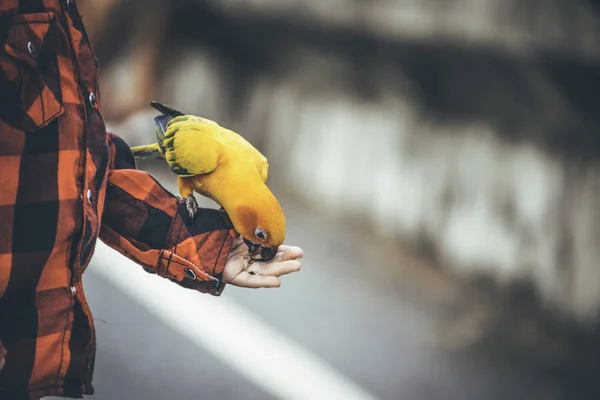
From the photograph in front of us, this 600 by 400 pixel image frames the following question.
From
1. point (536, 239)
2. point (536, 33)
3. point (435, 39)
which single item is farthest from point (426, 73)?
point (536, 239)

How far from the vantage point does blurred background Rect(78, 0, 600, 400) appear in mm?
1369

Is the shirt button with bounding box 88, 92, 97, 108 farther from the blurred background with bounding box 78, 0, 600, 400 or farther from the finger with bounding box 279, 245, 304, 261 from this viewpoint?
the blurred background with bounding box 78, 0, 600, 400

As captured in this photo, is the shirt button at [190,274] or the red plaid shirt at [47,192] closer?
the red plaid shirt at [47,192]

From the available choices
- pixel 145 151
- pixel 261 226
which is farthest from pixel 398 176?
pixel 261 226

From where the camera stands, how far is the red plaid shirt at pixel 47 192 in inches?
18.5

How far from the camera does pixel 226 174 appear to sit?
0.72 meters

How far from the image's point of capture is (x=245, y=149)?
0.73 metres

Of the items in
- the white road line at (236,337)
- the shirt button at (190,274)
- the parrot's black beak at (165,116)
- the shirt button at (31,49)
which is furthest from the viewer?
the white road line at (236,337)

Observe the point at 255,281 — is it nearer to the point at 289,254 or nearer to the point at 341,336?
the point at 289,254

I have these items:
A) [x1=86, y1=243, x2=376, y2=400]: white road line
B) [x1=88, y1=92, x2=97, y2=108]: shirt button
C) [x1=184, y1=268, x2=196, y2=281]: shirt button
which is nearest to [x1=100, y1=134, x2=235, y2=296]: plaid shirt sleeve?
[x1=184, y1=268, x2=196, y2=281]: shirt button

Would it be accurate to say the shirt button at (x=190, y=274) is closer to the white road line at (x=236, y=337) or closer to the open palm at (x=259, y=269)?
the open palm at (x=259, y=269)

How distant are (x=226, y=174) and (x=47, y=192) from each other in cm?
25

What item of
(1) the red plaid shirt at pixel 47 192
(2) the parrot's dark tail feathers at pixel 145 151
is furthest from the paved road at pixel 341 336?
(1) the red plaid shirt at pixel 47 192

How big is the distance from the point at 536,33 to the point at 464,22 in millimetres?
161
